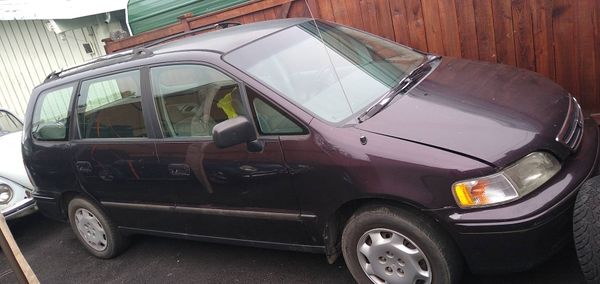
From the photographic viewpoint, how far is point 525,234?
2518 millimetres

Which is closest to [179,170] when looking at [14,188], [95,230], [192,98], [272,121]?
[192,98]

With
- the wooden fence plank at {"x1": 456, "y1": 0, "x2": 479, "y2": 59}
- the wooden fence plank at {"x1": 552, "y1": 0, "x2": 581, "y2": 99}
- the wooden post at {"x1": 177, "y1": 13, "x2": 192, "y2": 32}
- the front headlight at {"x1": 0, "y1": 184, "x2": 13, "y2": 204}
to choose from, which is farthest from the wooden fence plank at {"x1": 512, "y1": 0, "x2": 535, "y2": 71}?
the front headlight at {"x1": 0, "y1": 184, "x2": 13, "y2": 204}

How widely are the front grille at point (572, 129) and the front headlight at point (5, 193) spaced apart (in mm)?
5100

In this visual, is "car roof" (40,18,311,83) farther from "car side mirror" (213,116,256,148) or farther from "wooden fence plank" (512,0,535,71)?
"wooden fence plank" (512,0,535,71)

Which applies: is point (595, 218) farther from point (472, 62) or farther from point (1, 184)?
point (1, 184)

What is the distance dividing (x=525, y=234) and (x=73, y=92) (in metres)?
3.58

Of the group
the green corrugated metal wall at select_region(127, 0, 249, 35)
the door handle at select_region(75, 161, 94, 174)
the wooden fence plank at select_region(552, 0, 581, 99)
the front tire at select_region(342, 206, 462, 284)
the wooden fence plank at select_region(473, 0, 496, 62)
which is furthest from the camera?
the green corrugated metal wall at select_region(127, 0, 249, 35)

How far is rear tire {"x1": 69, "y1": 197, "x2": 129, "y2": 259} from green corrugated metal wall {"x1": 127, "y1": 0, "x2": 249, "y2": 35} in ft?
14.3

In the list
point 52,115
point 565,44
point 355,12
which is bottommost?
point 565,44

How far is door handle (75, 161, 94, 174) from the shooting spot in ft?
13.6

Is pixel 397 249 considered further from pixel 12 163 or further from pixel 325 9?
pixel 12 163

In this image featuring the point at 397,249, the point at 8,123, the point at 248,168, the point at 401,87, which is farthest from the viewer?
the point at 8,123

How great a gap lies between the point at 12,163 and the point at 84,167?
6.44 ft

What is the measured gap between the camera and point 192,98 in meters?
3.51
